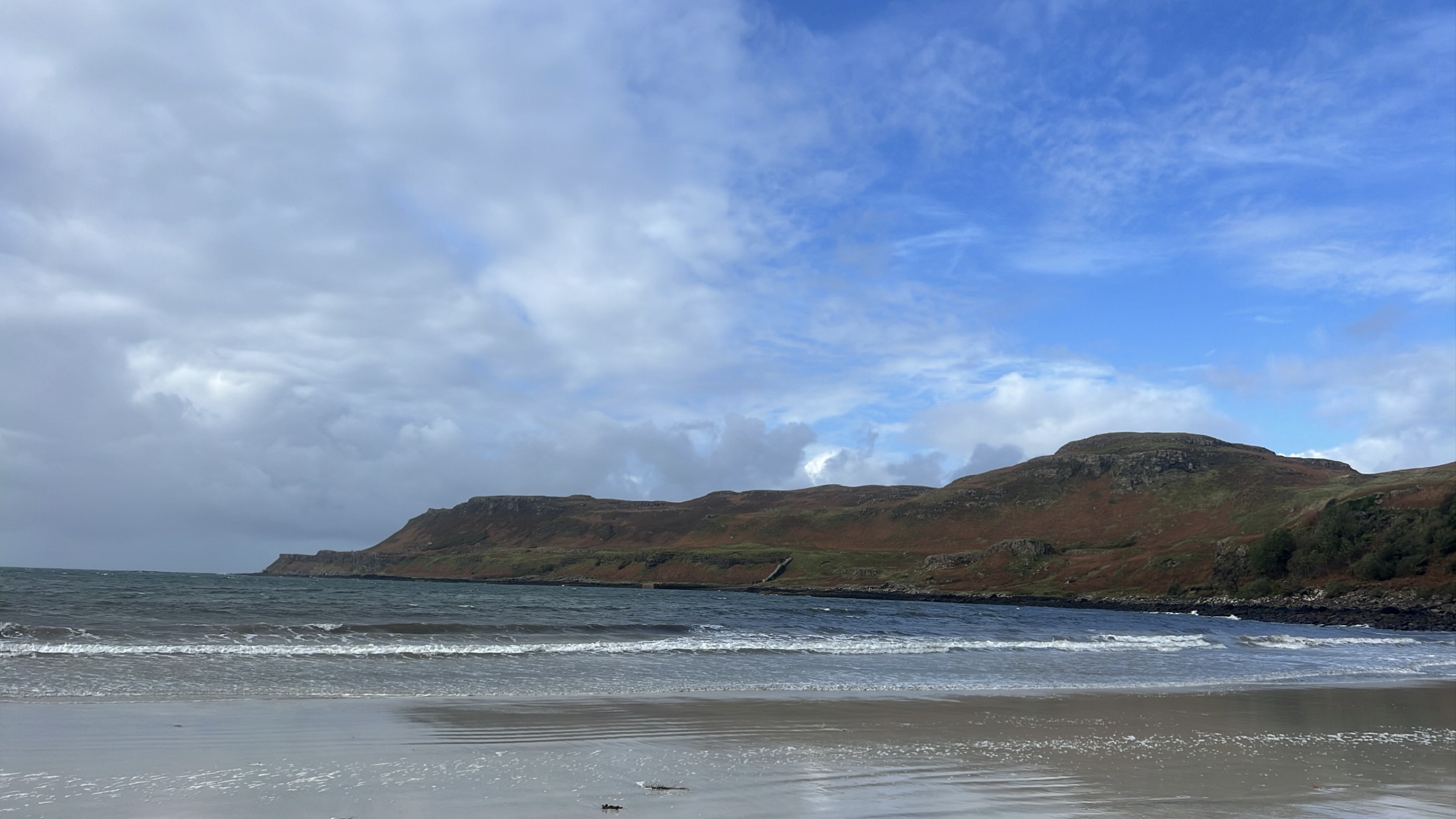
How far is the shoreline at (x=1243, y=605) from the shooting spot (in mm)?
52719

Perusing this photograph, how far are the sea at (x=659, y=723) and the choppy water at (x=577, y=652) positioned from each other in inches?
6.4

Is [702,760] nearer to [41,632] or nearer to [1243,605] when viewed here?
[41,632]

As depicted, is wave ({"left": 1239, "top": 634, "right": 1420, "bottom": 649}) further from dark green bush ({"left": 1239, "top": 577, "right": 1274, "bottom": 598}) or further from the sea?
dark green bush ({"left": 1239, "top": 577, "right": 1274, "bottom": 598})

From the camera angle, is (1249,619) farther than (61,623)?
Yes

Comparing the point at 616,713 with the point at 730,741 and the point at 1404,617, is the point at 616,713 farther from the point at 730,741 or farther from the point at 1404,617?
the point at 1404,617

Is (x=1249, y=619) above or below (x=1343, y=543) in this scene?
below

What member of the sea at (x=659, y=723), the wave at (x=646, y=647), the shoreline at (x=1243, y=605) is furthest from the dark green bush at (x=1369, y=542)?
the sea at (x=659, y=723)

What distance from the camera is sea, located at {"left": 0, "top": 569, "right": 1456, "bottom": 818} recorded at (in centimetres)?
778

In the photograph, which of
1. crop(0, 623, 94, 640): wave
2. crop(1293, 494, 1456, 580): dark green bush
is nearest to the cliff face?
crop(1293, 494, 1456, 580): dark green bush

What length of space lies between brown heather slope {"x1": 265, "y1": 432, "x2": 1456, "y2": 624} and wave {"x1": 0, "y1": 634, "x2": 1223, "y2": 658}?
3960 centimetres

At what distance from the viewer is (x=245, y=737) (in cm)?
1008

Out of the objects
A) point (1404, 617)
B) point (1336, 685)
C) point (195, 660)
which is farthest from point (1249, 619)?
point (195, 660)

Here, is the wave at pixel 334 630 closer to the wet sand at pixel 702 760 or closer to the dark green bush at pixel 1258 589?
the wet sand at pixel 702 760

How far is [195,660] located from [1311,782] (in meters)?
19.3
